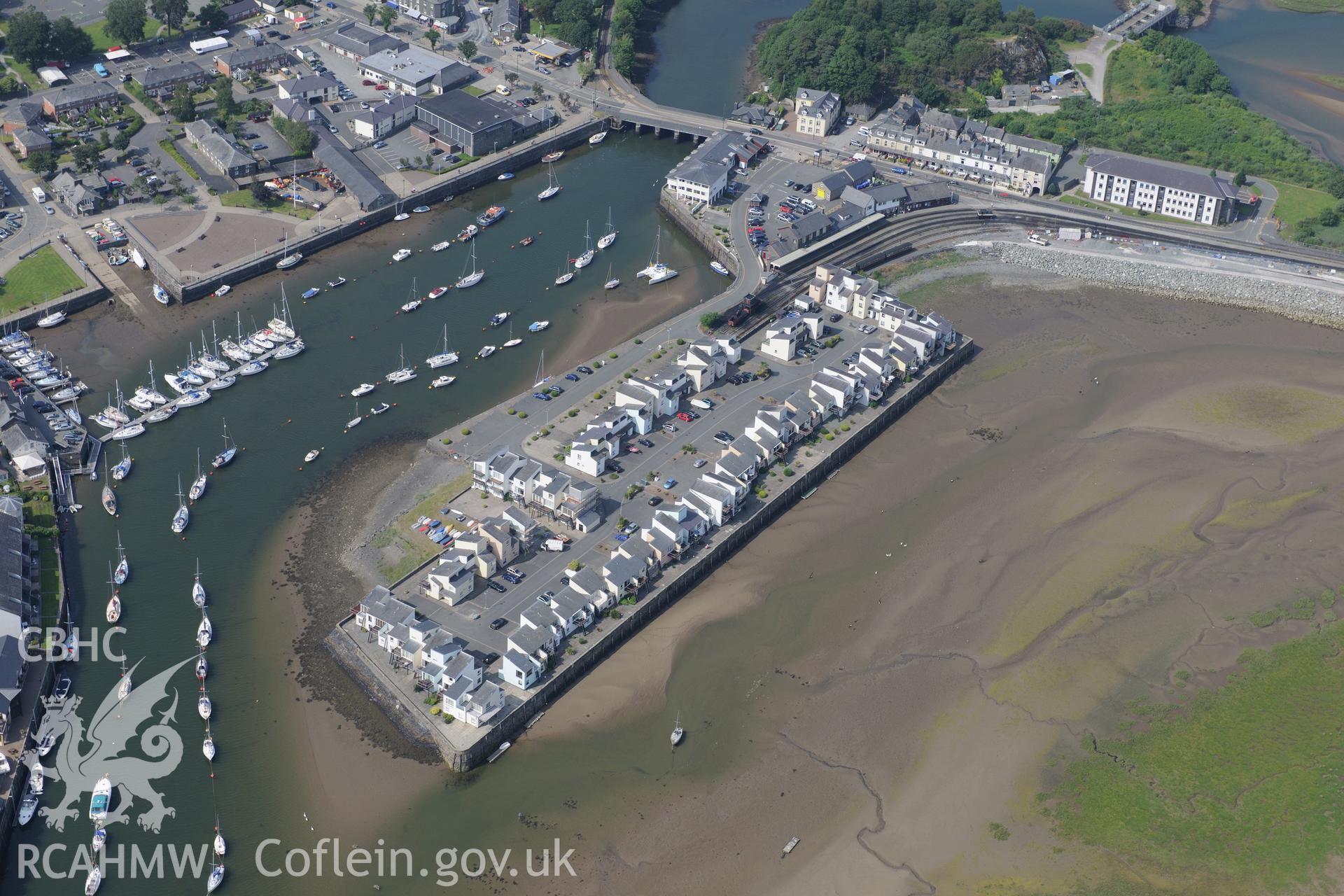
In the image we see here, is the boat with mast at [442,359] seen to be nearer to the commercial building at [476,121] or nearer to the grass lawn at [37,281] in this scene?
the grass lawn at [37,281]

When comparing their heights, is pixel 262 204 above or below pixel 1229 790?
above

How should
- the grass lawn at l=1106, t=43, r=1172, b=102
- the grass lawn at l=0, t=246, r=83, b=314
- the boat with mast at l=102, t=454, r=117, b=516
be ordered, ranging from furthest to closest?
the grass lawn at l=1106, t=43, r=1172, b=102, the grass lawn at l=0, t=246, r=83, b=314, the boat with mast at l=102, t=454, r=117, b=516

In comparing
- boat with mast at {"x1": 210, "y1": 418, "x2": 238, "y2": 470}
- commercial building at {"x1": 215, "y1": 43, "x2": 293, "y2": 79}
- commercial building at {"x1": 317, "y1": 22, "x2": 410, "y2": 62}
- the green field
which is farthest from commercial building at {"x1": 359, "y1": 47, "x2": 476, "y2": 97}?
the green field

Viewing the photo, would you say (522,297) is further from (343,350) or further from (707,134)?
(707,134)

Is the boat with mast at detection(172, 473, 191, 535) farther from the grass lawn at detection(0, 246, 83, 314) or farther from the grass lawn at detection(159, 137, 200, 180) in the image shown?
the grass lawn at detection(159, 137, 200, 180)

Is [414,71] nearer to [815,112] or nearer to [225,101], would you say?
[225,101]

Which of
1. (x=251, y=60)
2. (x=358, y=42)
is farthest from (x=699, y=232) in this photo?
(x=251, y=60)
